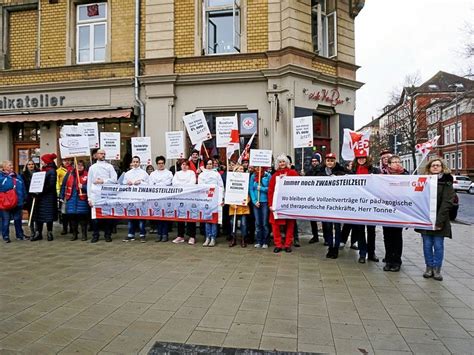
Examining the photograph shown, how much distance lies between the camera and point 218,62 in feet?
37.2

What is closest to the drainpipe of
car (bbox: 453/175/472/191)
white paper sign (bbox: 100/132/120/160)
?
white paper sign (bbox: 100/132/120/160)

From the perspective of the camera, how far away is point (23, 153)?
12.8m

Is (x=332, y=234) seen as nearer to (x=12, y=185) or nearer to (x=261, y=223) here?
(x=261, y=223)

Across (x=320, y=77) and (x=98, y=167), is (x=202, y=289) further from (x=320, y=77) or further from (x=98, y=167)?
(x=320, y=77)

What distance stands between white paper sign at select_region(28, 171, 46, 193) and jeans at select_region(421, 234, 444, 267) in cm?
849

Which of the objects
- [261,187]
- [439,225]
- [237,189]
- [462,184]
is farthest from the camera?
[462,184]

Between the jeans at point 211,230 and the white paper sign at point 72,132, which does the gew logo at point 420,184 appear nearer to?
the jeans at point 211,230

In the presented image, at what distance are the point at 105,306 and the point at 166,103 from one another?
8133 mm

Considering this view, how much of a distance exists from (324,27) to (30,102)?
1073 centimetres

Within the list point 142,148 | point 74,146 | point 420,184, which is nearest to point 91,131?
point 74,146

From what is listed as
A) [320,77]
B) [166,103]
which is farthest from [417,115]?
[166,103]

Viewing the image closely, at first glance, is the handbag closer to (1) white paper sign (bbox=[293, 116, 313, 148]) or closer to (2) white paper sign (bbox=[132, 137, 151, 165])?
(2) white paper sign (bbox=[132, 137, 151, 165])

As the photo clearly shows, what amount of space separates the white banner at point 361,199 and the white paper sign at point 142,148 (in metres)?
4.02

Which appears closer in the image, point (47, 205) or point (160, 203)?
point (160, 203)
